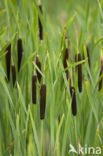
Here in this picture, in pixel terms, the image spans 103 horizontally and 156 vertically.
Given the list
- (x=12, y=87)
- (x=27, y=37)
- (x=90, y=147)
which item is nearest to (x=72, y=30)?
(x=27, y=37)

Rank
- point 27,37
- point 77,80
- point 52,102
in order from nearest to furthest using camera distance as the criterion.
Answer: point 52,102 → point 77,80 → point 27,37

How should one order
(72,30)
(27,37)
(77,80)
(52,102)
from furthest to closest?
(72,30) < (27,37) < (77,80) < (52,102)

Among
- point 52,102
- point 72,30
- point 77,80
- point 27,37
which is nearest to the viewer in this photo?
point 52,102

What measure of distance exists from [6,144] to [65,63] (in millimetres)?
437


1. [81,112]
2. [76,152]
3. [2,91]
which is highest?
[2,91]

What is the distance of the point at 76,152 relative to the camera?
1.22m

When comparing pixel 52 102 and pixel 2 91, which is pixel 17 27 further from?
pixel 52 102

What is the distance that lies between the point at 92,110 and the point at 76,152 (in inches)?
7.1

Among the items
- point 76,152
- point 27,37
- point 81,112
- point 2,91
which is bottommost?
point 76,152

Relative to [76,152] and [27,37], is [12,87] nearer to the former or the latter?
[27,37]

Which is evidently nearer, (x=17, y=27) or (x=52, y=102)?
(x=52, y=102)

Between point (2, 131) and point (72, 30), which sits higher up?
point (72, 30)

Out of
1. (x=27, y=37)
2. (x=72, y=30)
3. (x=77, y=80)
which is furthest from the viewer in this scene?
(x=72, y=30)

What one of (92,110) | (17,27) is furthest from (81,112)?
(17,27)
